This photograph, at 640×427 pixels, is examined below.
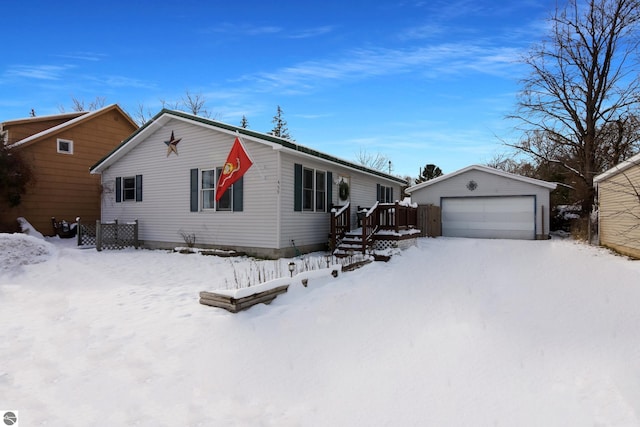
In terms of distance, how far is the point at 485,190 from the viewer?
17281mm

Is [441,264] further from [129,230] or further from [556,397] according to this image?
[129,230]

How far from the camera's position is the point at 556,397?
3387mm

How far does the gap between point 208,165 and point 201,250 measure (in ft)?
9.11

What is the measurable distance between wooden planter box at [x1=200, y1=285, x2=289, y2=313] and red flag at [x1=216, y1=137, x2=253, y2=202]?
17.0 feet

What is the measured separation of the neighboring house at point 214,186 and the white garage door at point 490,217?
18.6 feet

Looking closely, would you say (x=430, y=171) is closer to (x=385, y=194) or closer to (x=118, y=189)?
(x=385, y=194)


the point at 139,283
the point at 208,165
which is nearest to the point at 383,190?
the point at 208,165

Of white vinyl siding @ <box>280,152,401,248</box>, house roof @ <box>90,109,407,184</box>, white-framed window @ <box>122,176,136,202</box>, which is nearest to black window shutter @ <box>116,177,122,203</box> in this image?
white-framed window @ <box>122,176,136,202</box>

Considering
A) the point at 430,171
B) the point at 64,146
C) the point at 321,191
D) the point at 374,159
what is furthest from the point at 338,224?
the point at 374,159

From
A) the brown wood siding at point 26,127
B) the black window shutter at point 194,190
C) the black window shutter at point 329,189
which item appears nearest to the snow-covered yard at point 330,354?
the black window shutter at point 194,190

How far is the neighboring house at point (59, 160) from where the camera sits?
574 inches

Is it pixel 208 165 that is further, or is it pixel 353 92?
pixel 353 92

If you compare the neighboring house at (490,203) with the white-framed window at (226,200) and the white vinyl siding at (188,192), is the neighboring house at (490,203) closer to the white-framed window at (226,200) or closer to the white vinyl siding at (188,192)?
the white vinyl siding at (188,192)

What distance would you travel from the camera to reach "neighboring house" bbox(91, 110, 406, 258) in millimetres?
10688
